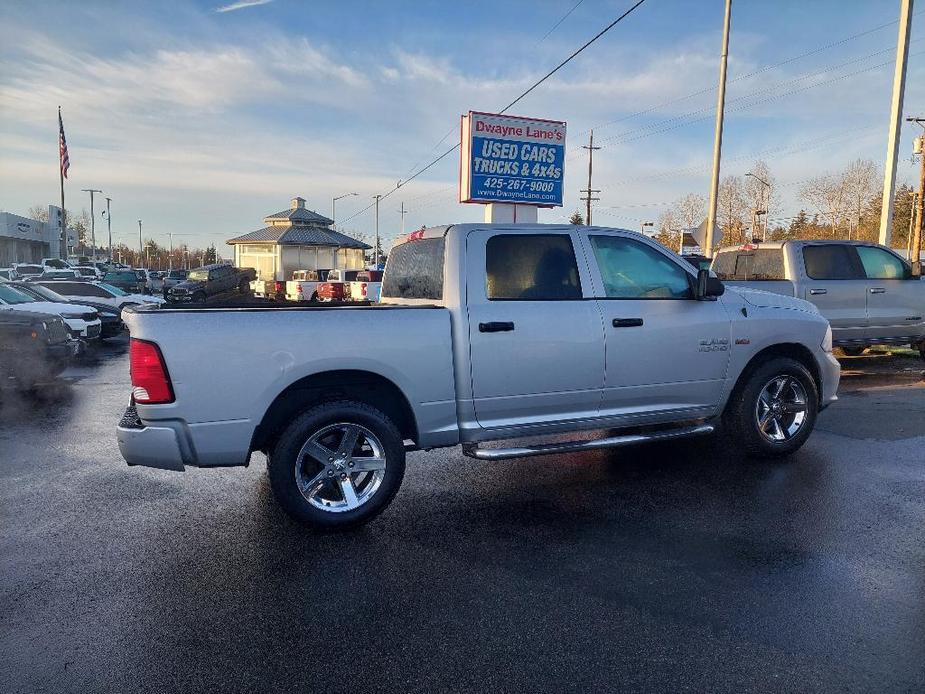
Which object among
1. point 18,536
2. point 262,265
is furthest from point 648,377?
point 262,265

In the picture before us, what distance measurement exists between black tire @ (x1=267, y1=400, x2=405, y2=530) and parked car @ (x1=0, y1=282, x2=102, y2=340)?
968 cm

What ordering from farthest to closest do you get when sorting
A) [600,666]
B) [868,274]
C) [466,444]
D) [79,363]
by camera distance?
[79,363] < [868,274] < [466,444] < [600,666]

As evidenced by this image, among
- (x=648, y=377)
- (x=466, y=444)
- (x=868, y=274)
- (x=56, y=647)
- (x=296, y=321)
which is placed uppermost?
(x=868, y=274)

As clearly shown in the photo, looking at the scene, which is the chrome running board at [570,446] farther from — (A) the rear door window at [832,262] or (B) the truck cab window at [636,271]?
(A) the rear door window at [832,262]

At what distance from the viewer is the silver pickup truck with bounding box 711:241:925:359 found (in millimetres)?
10242

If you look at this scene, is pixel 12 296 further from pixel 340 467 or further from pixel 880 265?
pixel 880 265

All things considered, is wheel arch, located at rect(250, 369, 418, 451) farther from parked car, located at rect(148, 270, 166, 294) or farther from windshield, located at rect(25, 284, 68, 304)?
parked car, located at rect(148, 270, 166, 294)

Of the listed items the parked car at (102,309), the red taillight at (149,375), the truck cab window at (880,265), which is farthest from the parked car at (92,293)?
the truck cab window at (880,265)

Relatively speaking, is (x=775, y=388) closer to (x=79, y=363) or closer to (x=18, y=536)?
(x=18, y=536)

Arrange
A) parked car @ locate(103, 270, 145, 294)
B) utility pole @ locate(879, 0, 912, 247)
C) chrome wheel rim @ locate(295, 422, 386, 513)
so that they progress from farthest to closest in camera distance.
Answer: parked car @ locate(103, 270, 145, 294) → utility pole @ locate(879, 0, 912, 247) → chrome wheel rim @ locate(295, 422, 386, 513)

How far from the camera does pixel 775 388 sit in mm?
5750

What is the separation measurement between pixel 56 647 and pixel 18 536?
5.21ft

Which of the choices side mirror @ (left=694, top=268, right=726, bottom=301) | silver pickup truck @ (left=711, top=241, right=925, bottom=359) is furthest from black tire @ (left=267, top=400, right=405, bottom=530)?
silver pickup truck @ (left=711, top=241, right=925, bottom=359)

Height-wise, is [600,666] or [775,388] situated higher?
[775,388]
